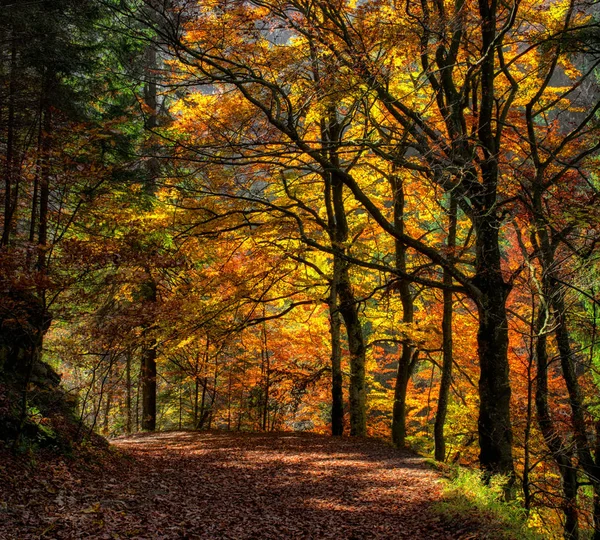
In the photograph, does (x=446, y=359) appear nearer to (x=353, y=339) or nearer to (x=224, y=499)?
(x=353, y=339)

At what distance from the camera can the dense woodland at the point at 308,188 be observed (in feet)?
20.0

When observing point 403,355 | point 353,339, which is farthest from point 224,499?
point 403,355

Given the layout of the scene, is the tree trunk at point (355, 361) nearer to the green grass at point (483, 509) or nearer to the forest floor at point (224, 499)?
the forest floor at point (224, 499)

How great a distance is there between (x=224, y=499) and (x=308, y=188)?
8553mm

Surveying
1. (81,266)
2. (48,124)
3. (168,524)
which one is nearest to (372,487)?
(168,524)

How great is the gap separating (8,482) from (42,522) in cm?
96

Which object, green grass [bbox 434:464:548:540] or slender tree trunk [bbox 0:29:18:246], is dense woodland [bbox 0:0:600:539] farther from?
green grass [bbox 434:464:548:540]

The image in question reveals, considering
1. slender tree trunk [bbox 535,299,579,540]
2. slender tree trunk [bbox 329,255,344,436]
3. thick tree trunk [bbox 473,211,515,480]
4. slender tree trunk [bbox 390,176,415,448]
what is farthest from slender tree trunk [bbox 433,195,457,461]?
thick tree trunk [bbox 473,211,515,480]

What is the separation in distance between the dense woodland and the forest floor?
0.90m

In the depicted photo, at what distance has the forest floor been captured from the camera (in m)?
4.43

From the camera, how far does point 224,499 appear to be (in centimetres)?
596

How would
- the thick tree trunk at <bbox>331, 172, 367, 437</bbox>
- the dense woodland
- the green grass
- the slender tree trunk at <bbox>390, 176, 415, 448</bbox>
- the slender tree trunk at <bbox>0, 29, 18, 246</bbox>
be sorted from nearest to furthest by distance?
the green grass < the dense woodland < the slender tree trunk at <bbox>0, 29, 18, 246</bbox> < the thick tree trunk at <bbox>331, 172, 367, 437</bbox> < the slender tree trunk at <bbox>390, 176, 415, 448</bbox>

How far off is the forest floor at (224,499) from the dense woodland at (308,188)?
2.96 feet

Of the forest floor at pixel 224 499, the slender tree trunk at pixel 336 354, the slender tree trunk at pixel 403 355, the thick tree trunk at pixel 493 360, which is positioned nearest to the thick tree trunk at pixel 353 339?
the slender tree trunk at pixel 336 354
